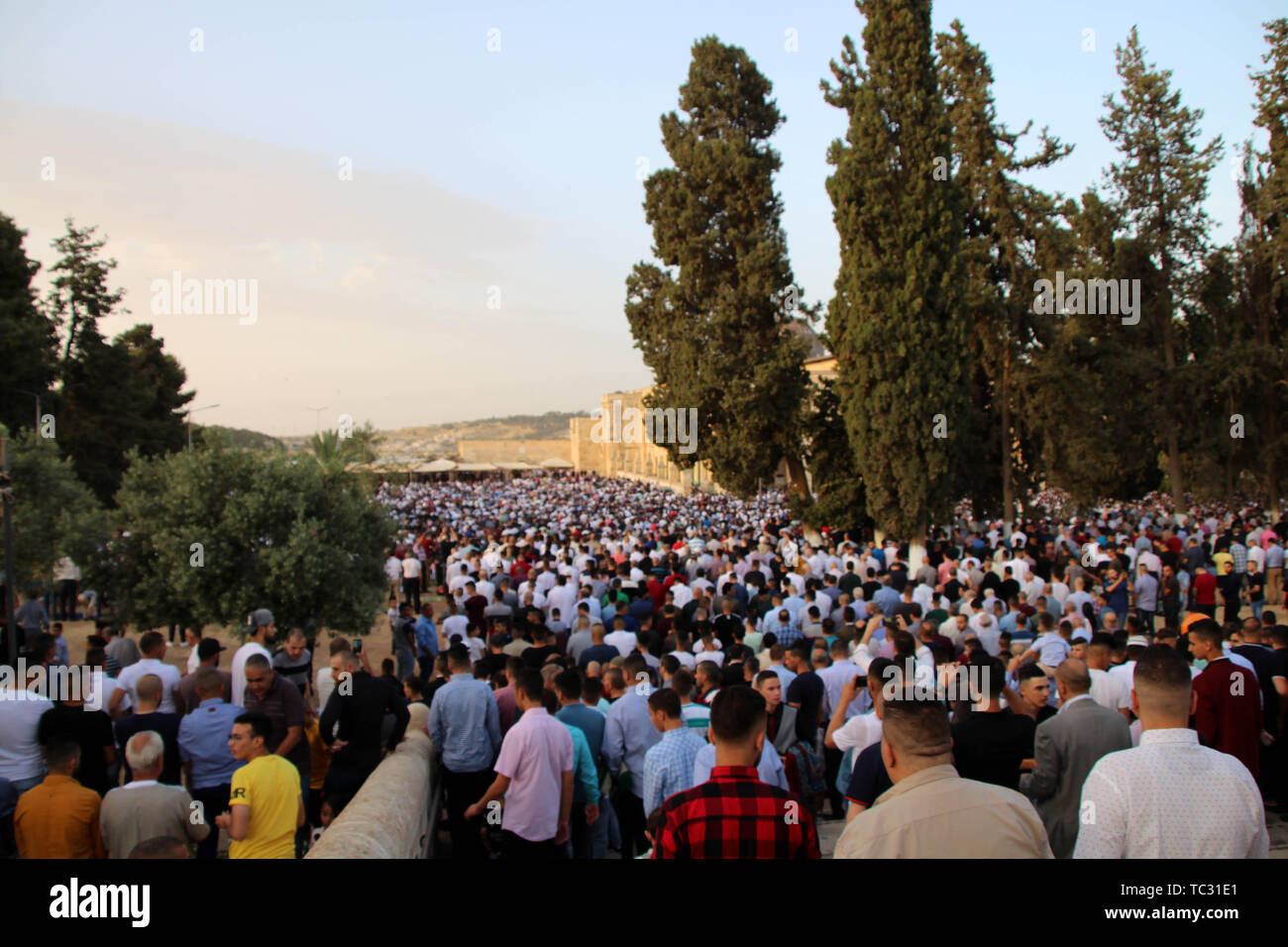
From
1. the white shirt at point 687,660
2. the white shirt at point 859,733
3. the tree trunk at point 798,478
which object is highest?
the tree trunk at point 798,478

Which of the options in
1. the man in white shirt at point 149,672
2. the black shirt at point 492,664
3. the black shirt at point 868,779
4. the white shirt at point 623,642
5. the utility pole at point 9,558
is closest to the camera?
the black shirt at point 868,779

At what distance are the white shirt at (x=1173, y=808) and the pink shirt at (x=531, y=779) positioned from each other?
2.83 meters

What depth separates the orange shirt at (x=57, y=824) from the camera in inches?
158

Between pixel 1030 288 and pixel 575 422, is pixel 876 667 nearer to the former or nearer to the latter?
pixel 1030 288

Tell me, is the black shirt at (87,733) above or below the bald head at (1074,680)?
below

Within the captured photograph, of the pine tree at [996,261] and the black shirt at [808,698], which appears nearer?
the black shirt at [808,698]

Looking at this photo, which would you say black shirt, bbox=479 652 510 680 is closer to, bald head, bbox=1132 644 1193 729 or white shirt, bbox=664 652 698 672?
white shirt, bbox=664 652 698 672

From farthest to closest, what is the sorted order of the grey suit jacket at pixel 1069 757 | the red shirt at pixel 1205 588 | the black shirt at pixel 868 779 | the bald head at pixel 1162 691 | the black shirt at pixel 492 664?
the red shirt at pixel 1205 588 < the black shirt at pixel 492 664 < the grey suit jacket at pixel 1069 757 < the black shirt at pixel 868 779 < the bald head at pixel 1162 691

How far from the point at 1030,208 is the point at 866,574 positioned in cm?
1468

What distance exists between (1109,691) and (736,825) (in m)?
4.74

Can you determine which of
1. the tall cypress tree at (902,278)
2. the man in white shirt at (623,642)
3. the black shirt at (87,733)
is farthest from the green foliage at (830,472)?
the black shirt at (87,733)

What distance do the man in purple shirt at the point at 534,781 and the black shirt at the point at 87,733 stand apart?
245 cm

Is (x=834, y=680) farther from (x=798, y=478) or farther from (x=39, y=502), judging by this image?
(x=39, y=502)

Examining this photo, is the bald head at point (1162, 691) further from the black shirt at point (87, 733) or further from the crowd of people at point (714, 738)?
the black shirt at point (87, 733)
